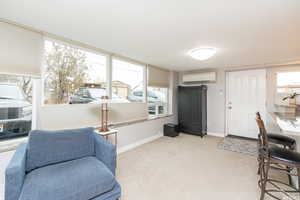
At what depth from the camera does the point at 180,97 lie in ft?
15.3

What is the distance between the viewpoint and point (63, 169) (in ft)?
4.91

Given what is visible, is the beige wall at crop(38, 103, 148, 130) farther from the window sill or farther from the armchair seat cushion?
the armchair seat cushion

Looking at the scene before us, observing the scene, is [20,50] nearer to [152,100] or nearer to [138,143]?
[138,143]

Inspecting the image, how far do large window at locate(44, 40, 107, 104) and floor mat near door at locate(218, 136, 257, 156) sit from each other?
10.4 ft

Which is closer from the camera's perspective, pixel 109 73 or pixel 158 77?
pixel 109 73

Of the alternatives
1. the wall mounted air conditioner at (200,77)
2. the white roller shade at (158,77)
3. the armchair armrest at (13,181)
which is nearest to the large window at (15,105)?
the armchair armrest at (13,181)

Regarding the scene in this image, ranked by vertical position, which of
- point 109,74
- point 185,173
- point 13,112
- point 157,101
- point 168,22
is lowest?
point 185,173

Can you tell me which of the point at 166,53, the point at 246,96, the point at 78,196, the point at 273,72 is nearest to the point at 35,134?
the point at 78,196

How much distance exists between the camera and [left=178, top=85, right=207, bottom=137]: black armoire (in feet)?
14.0

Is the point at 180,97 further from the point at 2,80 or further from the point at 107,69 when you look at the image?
the point at 2,80

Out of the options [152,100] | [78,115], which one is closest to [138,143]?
[152,100]

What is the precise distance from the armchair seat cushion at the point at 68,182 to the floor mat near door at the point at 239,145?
2.98 meters

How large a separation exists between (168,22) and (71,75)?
183 cm

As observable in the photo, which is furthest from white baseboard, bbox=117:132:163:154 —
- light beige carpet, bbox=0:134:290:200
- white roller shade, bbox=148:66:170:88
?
white roller shade, bbox=148:66:170:88
